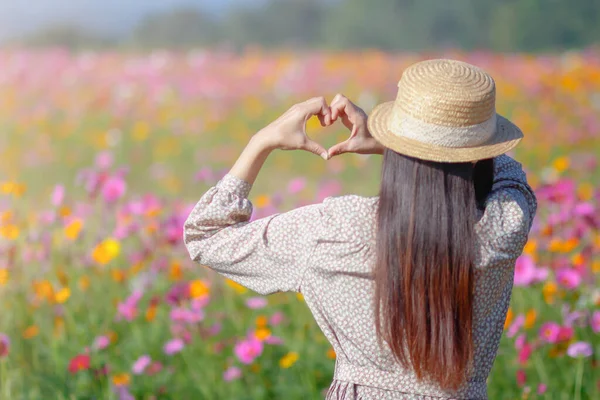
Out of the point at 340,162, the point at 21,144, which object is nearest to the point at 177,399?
the point at 340,162

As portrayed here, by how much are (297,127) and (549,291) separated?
132 cm

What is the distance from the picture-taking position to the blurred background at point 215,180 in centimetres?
236

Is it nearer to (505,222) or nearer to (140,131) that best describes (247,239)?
(505,222)

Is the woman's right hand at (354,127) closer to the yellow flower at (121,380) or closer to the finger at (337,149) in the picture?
the finger at (337,149)

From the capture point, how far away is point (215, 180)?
3.55 m

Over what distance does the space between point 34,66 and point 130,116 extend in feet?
5.85

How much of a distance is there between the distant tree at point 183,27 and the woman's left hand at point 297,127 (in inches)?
406

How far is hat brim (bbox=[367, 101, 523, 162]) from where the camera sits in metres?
1.22

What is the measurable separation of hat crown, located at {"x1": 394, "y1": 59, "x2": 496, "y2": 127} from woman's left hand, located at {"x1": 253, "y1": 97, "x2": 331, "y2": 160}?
15cm

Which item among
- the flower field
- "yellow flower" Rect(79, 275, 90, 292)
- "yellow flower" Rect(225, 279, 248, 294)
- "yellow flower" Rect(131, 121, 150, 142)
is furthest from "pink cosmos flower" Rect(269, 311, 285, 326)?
"yellow flower" Rect(131, 121, 150, 142)

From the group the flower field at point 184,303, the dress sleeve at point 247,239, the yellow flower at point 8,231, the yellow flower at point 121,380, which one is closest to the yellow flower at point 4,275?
the flower field at point 184,303

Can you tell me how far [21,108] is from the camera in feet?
22.6

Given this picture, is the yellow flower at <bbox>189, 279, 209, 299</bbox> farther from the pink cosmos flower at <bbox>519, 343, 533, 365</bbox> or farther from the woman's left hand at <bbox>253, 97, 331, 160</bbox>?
the woman's left hand at <bbox>253, 97, 331, 160</bbox>

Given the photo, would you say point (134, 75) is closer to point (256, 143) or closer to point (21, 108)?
point (21, 108)
